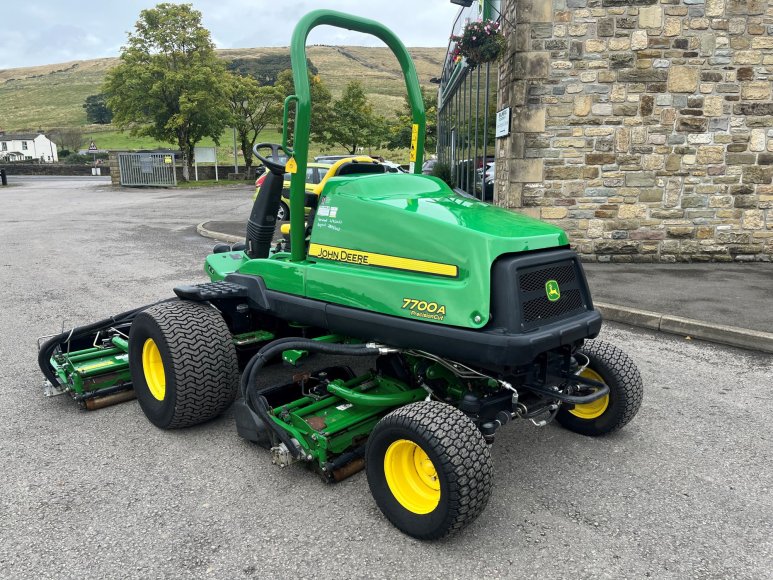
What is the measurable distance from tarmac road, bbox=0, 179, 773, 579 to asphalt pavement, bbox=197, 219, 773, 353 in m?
1.02

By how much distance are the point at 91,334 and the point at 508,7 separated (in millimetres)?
7136

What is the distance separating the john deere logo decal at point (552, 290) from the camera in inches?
112

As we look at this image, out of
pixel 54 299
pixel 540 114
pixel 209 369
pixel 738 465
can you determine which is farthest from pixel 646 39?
pixel 54 299

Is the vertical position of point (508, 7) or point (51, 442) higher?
point (508, 7)

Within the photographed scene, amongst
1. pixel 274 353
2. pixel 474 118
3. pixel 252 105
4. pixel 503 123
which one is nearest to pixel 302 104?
pixel 274 353

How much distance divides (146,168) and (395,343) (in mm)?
29247

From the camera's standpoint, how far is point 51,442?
3.46 m

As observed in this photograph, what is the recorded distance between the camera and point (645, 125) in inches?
323

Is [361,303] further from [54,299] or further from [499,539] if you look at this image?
[54,299]

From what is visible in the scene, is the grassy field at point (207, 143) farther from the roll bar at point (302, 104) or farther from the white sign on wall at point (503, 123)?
the roll bar at point (302, 104)

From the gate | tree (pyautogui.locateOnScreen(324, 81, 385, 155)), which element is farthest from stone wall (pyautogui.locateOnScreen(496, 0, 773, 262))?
tree (pyautogui.locateOnScreen(324, 81, 385, 155))

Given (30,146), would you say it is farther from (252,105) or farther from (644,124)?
(644,124)

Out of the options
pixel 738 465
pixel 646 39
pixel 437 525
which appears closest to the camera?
pixel 437 525

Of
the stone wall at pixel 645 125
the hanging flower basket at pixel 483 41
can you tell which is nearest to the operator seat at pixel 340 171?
the stone wall at pixel 645 125
